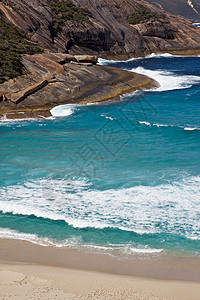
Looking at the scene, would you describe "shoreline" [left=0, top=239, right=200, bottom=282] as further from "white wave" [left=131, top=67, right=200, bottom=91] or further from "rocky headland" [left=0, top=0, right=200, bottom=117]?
"white wave" [left=131, top=67, right=200, bottom=91]

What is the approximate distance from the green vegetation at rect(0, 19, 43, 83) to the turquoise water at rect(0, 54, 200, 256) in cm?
679

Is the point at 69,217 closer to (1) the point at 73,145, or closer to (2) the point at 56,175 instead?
(2) the point at 56,175

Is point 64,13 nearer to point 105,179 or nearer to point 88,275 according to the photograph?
point 105,179

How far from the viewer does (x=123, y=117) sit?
29547mm

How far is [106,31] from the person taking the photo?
68500mm

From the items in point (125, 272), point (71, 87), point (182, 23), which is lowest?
point (125, 272)

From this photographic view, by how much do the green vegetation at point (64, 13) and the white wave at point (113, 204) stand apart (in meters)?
51.4

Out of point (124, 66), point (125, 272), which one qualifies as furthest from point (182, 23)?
point (125, 272)

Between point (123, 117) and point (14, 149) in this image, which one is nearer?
point (14, 149)

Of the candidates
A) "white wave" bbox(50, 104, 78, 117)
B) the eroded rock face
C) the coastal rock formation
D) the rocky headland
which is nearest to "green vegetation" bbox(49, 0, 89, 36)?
the rocky headland

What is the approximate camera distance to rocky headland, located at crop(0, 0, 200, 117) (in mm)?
32750

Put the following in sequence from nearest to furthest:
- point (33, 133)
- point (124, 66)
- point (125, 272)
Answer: point (125, 272) → point (33, 133) → point (124, 66)

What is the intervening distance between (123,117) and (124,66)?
3236 cm

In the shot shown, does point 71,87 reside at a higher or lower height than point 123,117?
higher
